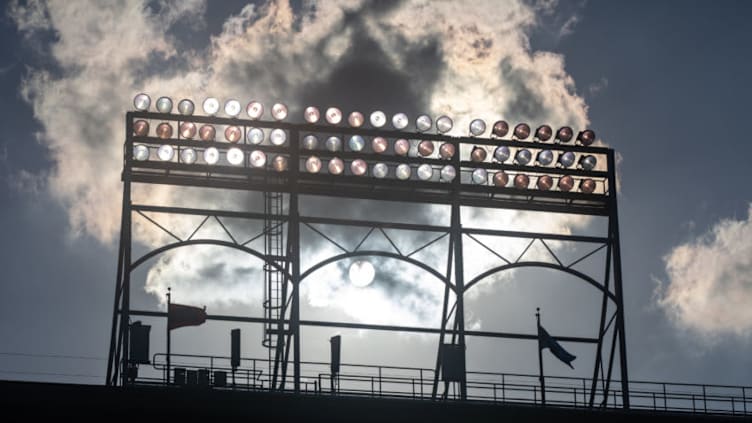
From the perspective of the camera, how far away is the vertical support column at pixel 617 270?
2306 inches

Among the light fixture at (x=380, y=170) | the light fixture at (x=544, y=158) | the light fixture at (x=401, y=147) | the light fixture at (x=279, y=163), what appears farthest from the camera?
the light fixture at (x=544, y=158)

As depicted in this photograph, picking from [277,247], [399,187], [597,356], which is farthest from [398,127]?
[597,356]

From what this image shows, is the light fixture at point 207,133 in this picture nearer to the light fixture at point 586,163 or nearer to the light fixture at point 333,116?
the light fixture at point 333,116

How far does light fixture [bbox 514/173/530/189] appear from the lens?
197ft

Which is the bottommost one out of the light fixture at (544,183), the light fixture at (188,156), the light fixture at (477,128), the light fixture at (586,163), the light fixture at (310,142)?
the light fixture at (544,183)

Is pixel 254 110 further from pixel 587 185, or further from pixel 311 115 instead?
pixel 587 185

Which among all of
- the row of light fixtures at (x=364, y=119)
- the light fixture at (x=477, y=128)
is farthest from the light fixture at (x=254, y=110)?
the light fixture at (x=477, y=128)

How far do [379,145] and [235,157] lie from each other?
6085 mm

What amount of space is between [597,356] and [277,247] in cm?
1396

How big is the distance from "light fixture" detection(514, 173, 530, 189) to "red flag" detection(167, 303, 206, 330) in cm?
1440

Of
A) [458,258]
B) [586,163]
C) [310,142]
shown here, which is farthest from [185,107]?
[586,163]

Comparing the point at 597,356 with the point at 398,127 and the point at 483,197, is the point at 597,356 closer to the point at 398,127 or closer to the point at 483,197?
the point at 483,197

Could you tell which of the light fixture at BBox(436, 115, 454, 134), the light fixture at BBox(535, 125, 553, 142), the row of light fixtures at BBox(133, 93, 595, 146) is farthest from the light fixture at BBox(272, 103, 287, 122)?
the light fixture at BBox(535, 125, 553, 142)

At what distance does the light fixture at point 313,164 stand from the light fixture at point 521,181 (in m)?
8.30
